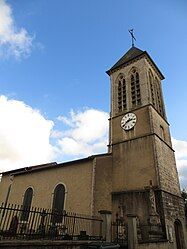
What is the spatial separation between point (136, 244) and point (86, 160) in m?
7.90

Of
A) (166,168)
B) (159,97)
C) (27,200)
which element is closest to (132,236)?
(166,168)

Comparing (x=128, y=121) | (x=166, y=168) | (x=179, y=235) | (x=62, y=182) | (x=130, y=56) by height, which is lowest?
(x=179, y=235)

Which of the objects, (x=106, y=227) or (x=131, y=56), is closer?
(x=106, y=227)

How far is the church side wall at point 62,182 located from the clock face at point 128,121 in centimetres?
463

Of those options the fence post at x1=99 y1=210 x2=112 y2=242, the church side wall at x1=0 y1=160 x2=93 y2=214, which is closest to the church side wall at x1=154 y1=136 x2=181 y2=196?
the church side wall at x1=0 y1=160 x2=93 y2=214

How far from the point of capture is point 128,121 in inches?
750

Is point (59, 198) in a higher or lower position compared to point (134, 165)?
lower

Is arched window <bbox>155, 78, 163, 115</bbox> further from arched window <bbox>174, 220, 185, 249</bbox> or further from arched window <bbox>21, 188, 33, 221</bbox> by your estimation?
arched window <bbox>21, 188, 33, 221</bbox>

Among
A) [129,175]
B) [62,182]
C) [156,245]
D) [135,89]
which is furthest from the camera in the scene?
[135,89]

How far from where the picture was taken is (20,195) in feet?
68.5

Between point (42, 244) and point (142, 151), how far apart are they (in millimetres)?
11434

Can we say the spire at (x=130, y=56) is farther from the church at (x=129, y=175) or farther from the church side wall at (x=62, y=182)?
the church side wall at (x=62, y=182)

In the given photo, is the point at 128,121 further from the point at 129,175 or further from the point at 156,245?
the point at 156,245

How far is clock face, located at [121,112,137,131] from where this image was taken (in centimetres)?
1857
